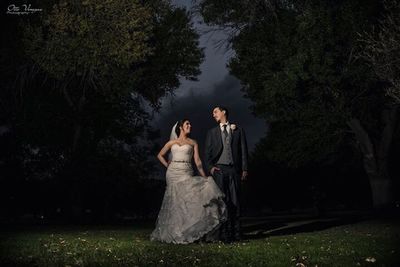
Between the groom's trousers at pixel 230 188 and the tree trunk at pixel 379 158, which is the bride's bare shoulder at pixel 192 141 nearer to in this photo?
the groom's trousers at pixel 230 188

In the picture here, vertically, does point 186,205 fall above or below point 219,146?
below

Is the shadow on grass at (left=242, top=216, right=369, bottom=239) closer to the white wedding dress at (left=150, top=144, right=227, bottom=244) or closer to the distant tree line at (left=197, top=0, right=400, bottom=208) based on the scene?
the white wedding dress at (left=150, top=144, right=227, bottom=244)

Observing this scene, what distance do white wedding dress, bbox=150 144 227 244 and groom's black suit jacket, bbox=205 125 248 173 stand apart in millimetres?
498

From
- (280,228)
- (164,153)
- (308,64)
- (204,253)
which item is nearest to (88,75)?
(308,64)

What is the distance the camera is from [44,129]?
32.8m

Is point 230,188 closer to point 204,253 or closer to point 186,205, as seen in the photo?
point 186,205

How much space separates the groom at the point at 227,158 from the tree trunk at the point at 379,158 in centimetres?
1933

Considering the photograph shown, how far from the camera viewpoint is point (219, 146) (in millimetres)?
13742

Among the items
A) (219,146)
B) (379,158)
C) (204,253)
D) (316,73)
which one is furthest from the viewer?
(379,158)

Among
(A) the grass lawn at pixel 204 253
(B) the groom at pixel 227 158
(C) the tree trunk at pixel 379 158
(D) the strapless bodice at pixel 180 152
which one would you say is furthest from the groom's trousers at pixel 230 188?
(C) the tree trunk at pixel 379 158

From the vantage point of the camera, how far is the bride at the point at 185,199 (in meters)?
13.3

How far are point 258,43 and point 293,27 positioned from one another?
230 centimetres

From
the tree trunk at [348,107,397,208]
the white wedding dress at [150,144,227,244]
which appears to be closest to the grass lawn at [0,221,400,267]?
the white wedding dress at [150,144,227,244]

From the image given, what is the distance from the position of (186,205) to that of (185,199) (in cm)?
15
